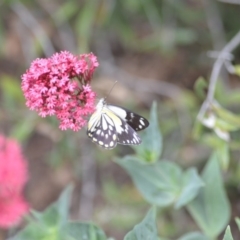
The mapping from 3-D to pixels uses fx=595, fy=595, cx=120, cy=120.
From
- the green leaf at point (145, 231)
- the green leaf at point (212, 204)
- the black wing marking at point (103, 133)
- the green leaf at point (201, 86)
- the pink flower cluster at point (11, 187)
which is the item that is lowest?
the pink flower cluster at point (11, 187)

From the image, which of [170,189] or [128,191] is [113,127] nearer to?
[170,189]

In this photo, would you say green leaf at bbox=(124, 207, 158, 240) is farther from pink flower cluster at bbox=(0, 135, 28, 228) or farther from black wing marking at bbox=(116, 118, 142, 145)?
pink flower cluster at bbox=(0, 135, 28, 228)

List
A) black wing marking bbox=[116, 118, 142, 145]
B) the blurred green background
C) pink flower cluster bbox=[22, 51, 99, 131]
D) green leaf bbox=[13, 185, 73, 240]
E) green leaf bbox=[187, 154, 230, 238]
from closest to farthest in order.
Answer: pink flower cluster bbox=[22, 51, 99, 131]
black wing marking bbox=[116, 118, 142, 145]
green leaf bbox=[13, 185, 73, 240]
green leaf bbox=[187, 154, 230, 238]
the blurred green background

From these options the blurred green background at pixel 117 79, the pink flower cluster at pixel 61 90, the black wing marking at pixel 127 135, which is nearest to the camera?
the pink flower cluster at pixel 61 90

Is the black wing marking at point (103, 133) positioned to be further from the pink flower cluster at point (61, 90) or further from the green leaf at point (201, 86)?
the green leaf at point (201, 86)

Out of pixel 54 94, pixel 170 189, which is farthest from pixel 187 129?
pixel 54 94

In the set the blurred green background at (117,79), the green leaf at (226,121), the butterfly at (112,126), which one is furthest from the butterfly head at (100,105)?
the blurred green background at (117,79)

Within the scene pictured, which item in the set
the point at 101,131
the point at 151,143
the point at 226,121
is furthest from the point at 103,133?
the point at 226,121

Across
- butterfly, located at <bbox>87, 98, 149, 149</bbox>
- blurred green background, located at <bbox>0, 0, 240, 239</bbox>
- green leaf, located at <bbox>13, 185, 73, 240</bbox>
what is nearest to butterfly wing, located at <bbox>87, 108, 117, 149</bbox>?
butterfly, located at <bbox>87, 98, 149, 149</bbox>
